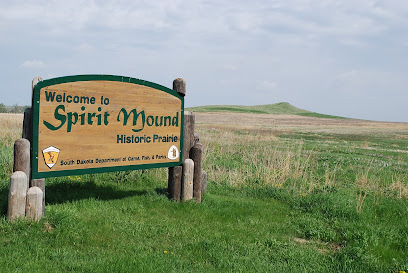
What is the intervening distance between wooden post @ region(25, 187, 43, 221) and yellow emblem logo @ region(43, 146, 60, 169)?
0.48 metres

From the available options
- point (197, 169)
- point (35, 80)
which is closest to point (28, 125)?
point (35, 80)

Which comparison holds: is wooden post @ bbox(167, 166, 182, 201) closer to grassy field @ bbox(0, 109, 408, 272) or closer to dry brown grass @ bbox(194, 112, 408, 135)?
grassy field @ bbox(0, 109, 408, 272)

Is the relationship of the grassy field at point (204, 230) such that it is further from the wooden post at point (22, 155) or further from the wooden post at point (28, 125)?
the wooden post at point (28, 125)

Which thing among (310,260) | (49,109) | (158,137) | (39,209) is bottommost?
(310,260)

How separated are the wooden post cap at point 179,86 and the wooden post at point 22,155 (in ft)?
10.8

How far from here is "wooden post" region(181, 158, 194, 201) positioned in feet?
25.2

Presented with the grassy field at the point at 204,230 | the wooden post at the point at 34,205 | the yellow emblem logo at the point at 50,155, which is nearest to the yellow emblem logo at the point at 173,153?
the grassy field at the point at 204,230

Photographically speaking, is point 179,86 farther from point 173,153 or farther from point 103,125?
point 103,125

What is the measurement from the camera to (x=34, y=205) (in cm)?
564

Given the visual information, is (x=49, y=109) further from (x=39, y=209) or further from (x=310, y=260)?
(x=310, y=260)

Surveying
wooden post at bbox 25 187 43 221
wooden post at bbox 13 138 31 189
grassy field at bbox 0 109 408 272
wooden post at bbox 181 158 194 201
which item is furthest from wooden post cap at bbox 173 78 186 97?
wooden post at bbox 25 187 43 221

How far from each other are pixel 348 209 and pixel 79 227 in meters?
5.34

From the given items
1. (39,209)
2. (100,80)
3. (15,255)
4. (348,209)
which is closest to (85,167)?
(39,209)

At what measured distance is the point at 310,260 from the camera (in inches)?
207
